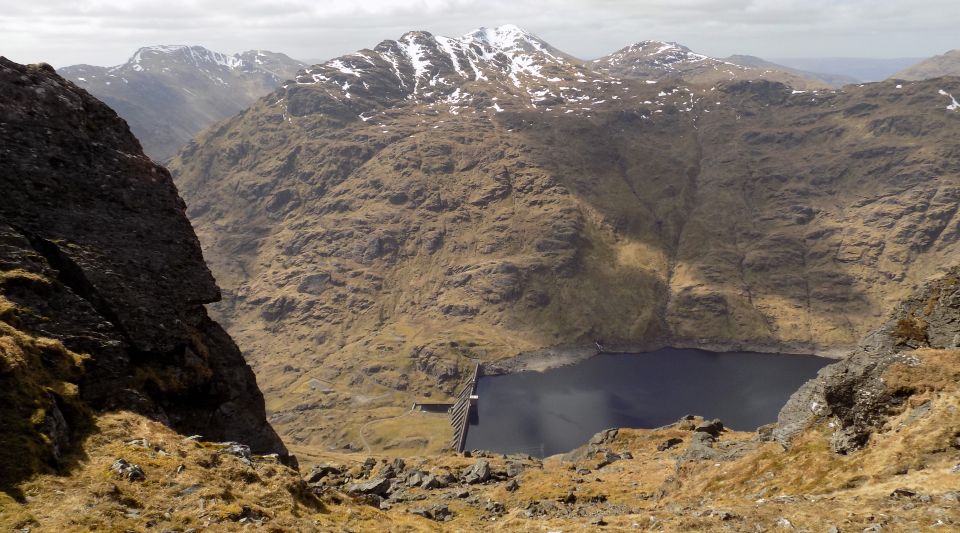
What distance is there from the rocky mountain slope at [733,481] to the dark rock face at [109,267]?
492 cm

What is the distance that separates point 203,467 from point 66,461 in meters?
5.52

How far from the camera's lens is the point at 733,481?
39.3m

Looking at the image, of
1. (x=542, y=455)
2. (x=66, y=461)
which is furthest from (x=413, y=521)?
(x=542, y=455)

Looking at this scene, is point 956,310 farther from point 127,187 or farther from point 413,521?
point 127,187

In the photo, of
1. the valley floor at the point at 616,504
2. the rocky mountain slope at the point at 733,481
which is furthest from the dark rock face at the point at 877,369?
the valley floor at the point at 616,504

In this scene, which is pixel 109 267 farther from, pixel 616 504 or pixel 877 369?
pixel 877 369

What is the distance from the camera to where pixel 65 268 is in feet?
106

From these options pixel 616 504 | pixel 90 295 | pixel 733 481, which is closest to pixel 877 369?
pixel 733 481

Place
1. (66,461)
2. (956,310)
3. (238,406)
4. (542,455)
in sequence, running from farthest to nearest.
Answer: (542,455)
(238,406)
(956,310)
(66,461)

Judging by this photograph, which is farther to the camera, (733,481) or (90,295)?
(733,481)

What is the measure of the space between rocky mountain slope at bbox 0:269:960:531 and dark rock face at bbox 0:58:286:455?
16.1ft

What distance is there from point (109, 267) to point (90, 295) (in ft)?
7.07

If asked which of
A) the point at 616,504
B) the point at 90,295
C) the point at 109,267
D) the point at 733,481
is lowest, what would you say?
the point at 616,504

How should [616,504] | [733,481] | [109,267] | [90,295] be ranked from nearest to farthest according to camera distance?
[90,295], [109,267], [733,481], [616,504]
